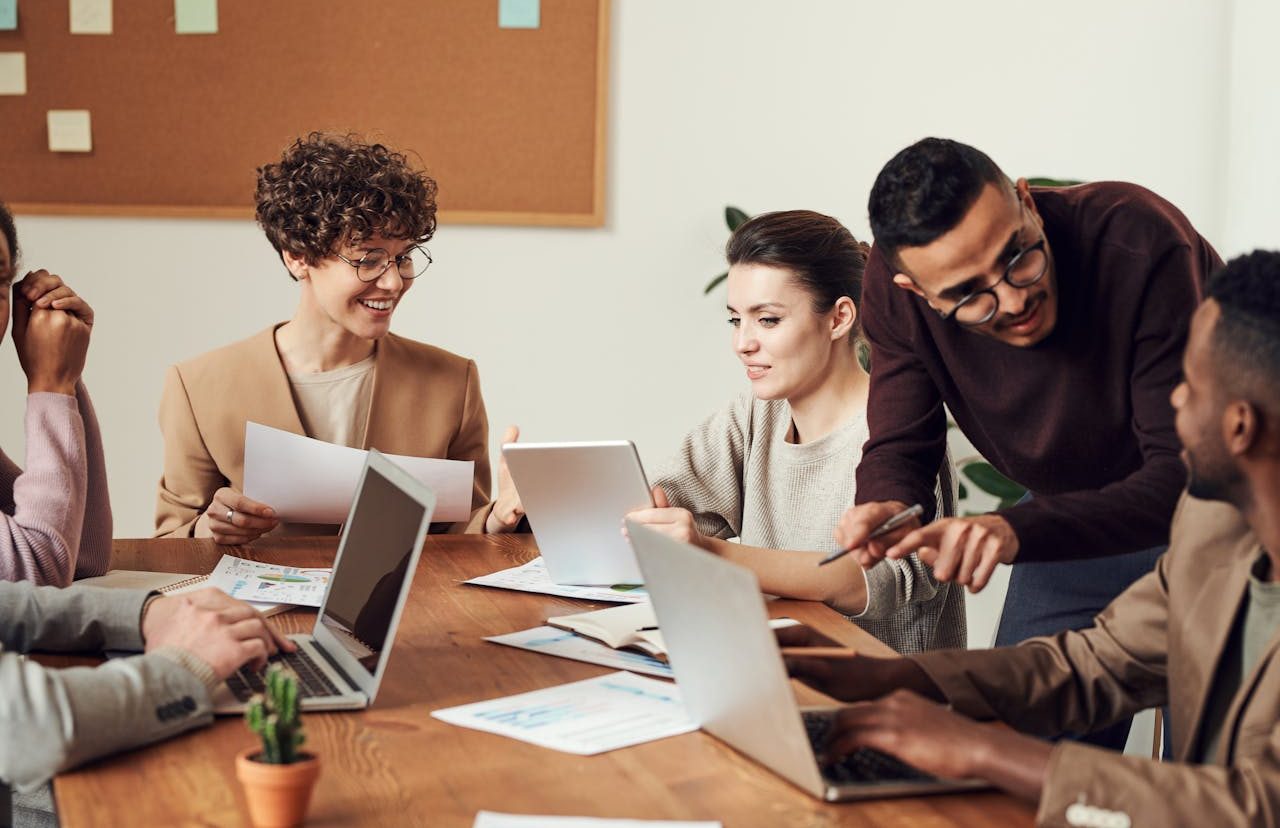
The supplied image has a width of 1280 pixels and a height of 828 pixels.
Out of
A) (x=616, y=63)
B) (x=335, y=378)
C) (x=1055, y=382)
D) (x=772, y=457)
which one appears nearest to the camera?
(x=1055, y=382)

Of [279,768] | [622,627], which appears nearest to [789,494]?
[622,627]

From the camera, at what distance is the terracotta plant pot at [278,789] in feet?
3.46

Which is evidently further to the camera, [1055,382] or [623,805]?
[1055,382]

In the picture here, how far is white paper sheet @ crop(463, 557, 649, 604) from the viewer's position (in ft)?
6.39

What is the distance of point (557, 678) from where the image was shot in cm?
153

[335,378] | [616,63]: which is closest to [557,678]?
[335,378]

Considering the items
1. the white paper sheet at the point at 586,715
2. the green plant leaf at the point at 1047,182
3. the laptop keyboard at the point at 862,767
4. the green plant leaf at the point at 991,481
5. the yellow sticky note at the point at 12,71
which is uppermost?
the yellow sticky note at the point at 12,71

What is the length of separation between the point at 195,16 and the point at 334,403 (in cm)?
137

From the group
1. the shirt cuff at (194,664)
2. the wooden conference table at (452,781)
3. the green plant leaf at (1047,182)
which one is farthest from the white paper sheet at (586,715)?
the green plant leaf at (1047,182)

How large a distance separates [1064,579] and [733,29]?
78.8 inches

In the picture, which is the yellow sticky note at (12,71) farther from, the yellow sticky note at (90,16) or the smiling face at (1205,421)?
the smiling face at (1205,421)

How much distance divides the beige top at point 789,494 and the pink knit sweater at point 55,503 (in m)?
0.93

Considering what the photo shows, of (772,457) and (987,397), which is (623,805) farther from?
(772,457)

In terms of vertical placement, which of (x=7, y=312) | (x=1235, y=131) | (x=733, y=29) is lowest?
(x=7, y=312)
